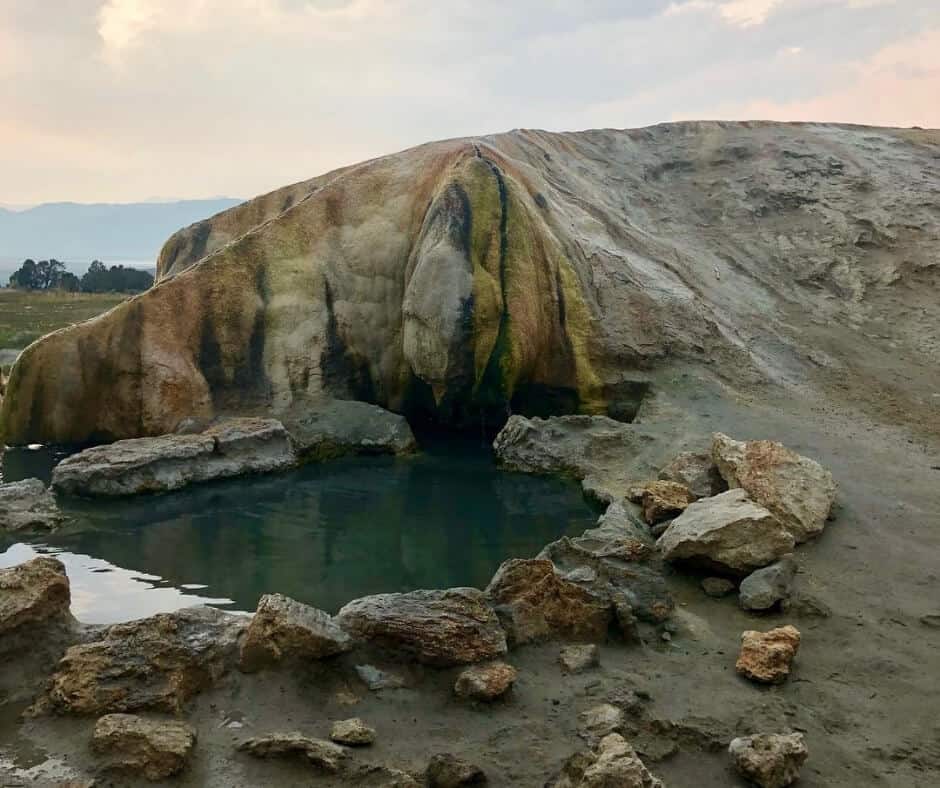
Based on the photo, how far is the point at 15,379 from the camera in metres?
17.6

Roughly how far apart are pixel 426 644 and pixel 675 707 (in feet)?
6.75

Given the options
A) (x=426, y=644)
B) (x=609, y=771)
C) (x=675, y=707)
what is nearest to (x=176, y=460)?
(x=426, y=644)

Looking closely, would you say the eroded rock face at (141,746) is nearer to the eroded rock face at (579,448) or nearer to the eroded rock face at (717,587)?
the eroded rock face at (717,587)

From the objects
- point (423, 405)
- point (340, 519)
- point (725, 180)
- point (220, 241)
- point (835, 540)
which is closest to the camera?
point (835, 540)

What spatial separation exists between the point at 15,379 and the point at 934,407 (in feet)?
58.7

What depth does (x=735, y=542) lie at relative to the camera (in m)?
9.66

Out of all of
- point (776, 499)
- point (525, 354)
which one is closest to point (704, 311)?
point (525, 354)

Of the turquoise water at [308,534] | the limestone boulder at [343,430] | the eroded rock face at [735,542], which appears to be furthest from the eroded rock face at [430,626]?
the limestone boulder at [343,430]

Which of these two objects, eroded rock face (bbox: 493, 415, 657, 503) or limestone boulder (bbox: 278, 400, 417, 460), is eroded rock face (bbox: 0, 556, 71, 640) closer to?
eroded rock face (bbox: 493, 415, 657, 503)

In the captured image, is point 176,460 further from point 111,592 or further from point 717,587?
A: point 717,587

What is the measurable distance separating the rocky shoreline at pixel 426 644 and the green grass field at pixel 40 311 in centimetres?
2943

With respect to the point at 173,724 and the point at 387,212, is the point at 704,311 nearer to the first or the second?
the point at 387,212

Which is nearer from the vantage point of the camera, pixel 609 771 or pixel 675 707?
pixel 609 771

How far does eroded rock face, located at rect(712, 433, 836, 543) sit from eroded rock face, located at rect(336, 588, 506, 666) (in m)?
4.37
